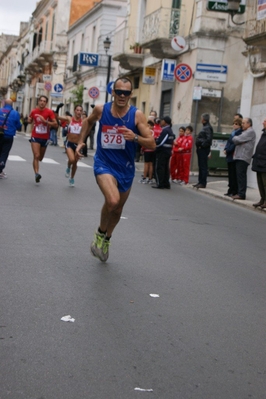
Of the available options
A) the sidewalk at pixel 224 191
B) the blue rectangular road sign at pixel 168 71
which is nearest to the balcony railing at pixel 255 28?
the sidewalk at pixel 224 191

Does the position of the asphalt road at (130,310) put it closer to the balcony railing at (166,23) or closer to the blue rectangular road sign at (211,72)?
the blue rectangular road sign at (211,72)

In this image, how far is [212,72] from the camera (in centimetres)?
2691

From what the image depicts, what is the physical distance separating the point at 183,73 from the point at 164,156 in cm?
613

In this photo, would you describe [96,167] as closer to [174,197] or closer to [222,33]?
[174,197]

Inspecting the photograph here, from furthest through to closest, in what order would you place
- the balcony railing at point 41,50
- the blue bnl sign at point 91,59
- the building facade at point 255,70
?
the balcony railing at point 41,50, the blue bnl sign at point 91,59, the building facade at point 255,70

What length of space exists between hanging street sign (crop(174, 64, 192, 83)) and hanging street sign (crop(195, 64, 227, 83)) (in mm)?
666

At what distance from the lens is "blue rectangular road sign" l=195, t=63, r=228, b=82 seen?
2606 cm

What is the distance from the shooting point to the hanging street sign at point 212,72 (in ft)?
85.5

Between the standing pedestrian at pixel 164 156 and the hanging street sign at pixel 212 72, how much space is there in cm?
645

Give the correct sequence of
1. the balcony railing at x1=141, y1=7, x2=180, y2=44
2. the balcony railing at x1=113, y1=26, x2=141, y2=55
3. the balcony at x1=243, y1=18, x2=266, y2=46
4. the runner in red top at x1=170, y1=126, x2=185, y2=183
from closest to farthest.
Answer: the balcony at x1=243, y1=18, x2=266, y2=46
the runner in red top at x1=170, y1=126, x2=185, y2=183
the balcony railing at x1=141, y1=7, x2=180, y2=44
the balcony railing at x1=113, y1=26, x2=141, y2=55

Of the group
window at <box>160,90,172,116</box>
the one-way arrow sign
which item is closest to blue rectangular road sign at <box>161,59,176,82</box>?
window at <box>160,90,172,116</box>

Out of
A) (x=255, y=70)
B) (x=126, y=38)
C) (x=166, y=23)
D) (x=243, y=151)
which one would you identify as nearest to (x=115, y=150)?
(x=243, y=151)

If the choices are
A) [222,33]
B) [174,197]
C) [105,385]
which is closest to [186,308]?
[105,385]

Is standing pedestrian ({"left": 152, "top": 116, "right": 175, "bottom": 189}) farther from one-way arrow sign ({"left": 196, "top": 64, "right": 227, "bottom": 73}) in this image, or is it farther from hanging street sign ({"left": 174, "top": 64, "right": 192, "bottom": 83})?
one-way arrow sign ({"left": 196, "top": 64, "right": 227, "bottom": 73})
